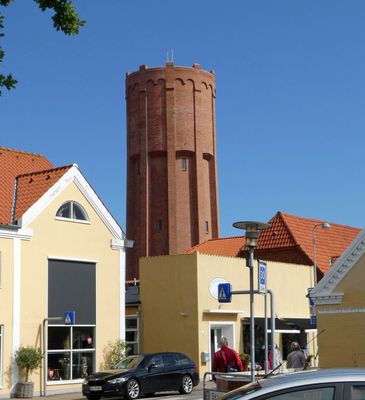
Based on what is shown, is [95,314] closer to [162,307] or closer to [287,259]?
[162,307]

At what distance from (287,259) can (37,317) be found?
23.6m

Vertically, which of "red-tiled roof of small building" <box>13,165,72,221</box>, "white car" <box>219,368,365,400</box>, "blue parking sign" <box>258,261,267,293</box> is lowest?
"white car" <box>219,368,365,400</box>

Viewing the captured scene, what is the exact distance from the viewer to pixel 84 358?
31.2 meters

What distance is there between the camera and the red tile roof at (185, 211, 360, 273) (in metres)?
49.3

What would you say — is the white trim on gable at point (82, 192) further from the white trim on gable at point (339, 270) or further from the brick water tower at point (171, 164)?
the brick water tower at point (171, 164)

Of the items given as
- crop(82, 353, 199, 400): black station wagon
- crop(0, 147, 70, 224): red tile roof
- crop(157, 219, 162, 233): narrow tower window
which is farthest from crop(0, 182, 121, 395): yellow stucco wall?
crop(157, 219, 162, 233): narrow tower window

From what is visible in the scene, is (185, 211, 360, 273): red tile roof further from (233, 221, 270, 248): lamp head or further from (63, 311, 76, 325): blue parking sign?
(233, 221, 270, 248): lamp head

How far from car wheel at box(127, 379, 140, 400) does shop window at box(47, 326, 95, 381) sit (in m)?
4.40

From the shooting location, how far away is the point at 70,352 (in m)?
30.5

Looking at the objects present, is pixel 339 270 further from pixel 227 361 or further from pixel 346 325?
pixel 227 361

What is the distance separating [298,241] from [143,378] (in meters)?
24.7

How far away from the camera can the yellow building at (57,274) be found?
93.9 ft

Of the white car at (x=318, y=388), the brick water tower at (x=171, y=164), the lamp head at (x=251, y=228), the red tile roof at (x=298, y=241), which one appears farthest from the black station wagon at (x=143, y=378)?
the brick water tower at (x=171, y=164)

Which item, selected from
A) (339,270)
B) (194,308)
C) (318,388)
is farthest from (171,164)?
(318,388)
